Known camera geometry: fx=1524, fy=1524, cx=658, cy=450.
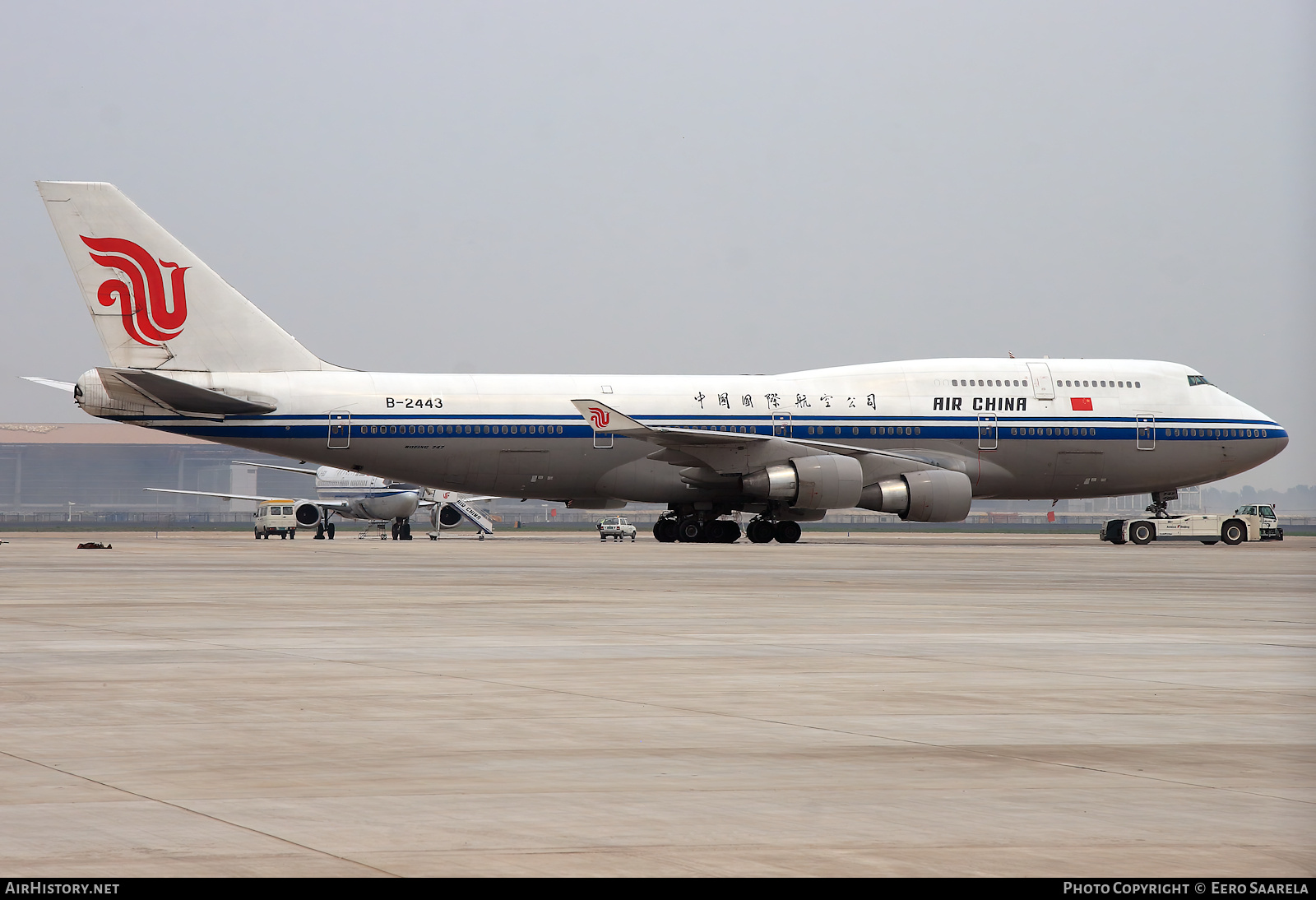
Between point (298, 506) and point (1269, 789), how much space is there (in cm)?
6281

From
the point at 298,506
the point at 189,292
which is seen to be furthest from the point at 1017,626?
the point at 298,506

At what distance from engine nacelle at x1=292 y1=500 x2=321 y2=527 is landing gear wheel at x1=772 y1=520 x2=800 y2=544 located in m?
28.1

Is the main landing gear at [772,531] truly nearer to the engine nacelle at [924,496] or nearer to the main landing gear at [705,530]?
the main landing gear at [705,530]

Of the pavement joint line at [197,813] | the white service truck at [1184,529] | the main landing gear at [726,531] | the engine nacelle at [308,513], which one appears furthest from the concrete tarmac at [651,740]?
the engine nacelle at [308,513]

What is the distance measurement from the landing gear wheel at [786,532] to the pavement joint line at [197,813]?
37.5 meters

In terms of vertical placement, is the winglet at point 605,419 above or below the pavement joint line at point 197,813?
above

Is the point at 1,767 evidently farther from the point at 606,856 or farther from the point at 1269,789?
the point at 1269,789

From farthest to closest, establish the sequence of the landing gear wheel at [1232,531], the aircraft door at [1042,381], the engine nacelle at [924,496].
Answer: the landing gear wheel at [1232,531], the aircraft door at [1042,381], the engine nacelle at [924,496]

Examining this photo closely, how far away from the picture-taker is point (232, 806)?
6.33 metres

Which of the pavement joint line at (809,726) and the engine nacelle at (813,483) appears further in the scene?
the engine nacelle at (813,483)

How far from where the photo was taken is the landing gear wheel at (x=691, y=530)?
44.9 m

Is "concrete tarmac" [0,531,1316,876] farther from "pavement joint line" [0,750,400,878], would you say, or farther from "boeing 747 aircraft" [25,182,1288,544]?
"boeing 747 aircraft" [25,182,1288,544]

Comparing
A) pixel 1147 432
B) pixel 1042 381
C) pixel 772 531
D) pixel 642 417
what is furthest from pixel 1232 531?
pixel 642 417

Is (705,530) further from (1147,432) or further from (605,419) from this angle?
(1147,432)
